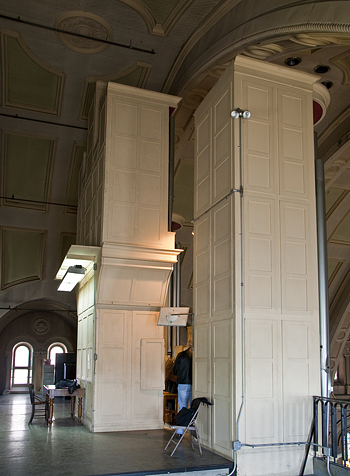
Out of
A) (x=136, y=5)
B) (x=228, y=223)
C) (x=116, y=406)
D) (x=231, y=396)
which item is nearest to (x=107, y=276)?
(x=116, y=406)

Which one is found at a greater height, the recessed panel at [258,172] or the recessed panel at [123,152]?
the recessed panel at [123,152]

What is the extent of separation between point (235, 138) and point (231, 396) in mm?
3768

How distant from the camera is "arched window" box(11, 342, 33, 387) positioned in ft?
80.1

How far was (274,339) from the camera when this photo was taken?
730 centimetres

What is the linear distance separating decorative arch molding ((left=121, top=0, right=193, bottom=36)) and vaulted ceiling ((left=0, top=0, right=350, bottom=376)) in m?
0.02

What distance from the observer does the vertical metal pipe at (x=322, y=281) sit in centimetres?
763

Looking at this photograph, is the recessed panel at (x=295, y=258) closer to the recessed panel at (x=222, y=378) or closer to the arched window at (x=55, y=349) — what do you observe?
the recessed panel at (x=222, y=378)

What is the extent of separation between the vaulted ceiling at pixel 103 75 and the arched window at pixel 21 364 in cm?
744

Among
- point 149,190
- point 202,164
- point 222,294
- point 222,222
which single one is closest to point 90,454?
point 222,294

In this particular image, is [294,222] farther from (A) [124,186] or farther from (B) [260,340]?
(A) [124,186]

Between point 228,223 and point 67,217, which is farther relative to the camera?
point 67,217

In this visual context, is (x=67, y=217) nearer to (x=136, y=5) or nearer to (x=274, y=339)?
(x=136, y=5)

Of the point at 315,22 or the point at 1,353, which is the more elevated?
the point at 315,22

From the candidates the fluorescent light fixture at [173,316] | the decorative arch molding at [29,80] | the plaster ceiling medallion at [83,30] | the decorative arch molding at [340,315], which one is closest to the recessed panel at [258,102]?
the fluorescent light fixture at [173,316]
